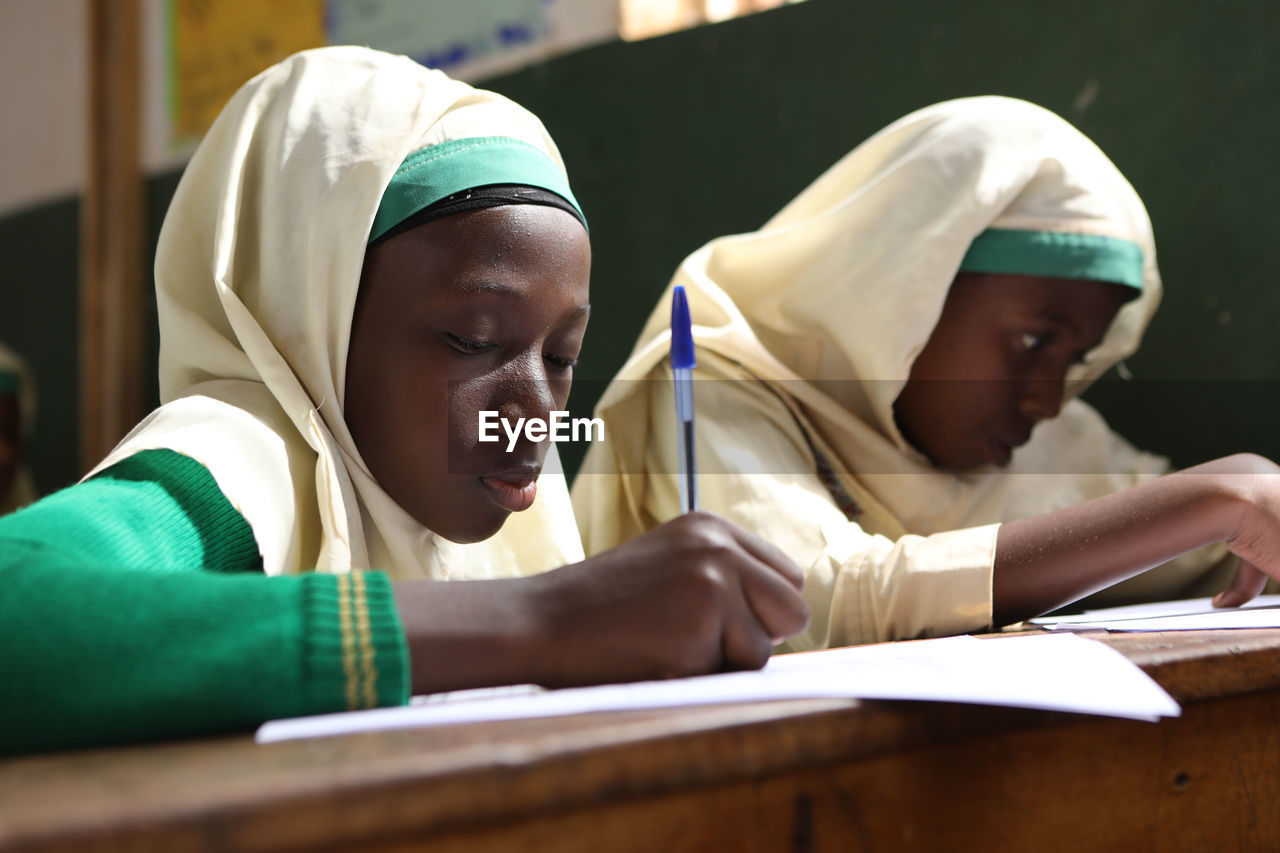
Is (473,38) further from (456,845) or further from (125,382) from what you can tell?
(456,845)

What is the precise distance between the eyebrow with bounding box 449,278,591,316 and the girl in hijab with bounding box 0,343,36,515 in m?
2.80

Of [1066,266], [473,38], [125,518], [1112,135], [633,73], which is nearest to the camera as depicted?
[125,518]

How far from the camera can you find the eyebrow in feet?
3.37

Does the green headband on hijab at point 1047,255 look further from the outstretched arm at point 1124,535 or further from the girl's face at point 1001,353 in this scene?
the outstretched arm at point 1124,535

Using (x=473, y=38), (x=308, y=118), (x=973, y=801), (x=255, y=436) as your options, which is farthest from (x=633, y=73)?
(x=973, y=801)

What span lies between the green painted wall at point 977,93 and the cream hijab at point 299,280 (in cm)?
79

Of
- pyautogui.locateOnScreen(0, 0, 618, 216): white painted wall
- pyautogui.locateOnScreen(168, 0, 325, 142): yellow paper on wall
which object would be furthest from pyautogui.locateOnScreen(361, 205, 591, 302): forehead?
pyautogui.locateOnScreen(0, 0, 618, 216): white painted wall

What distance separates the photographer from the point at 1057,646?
0.77 metres

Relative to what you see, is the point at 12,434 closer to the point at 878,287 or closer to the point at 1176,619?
the point at 878,287

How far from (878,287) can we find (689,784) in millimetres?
1175

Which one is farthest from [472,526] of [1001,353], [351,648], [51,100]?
[51,100]

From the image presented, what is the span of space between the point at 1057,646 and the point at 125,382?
3.61 m

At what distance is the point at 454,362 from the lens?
1.02 meters

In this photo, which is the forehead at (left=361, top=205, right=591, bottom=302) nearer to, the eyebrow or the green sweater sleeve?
the eyebrow
